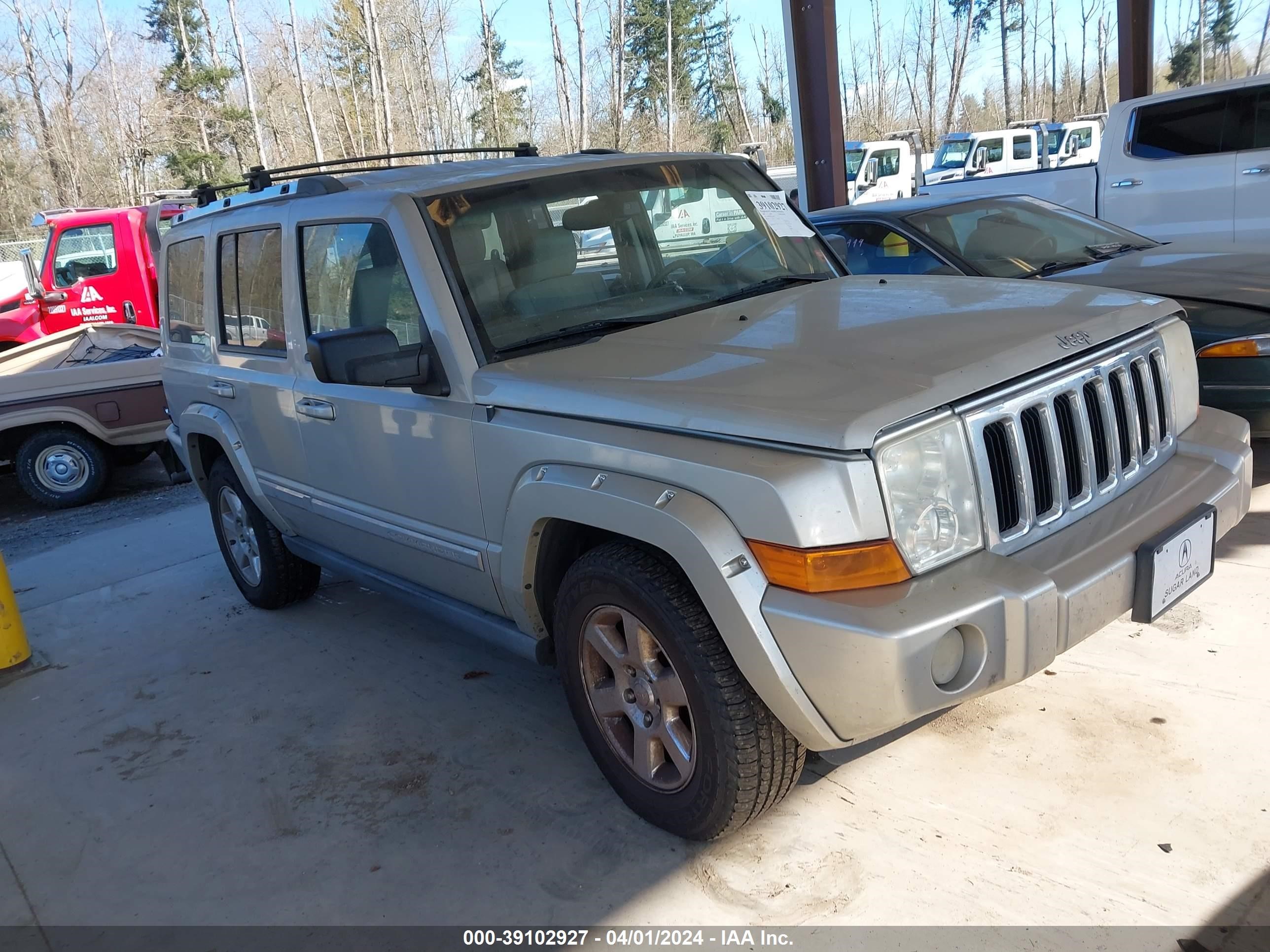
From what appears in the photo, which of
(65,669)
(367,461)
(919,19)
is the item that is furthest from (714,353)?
(919,19)

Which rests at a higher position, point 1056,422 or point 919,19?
point 919,19

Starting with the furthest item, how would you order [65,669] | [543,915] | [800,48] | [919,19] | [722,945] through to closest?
[919,19] → [800,48] → [65,669] → [543,915] → [722,945]

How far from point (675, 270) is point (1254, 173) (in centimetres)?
593

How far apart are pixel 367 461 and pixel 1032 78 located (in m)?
49.4

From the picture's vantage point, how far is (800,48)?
32.5 ft

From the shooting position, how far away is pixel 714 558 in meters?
2.31

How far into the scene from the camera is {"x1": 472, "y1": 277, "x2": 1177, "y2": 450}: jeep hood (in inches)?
91.1

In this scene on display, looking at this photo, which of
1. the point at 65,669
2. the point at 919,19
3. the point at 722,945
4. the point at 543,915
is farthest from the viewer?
the point at 919,19

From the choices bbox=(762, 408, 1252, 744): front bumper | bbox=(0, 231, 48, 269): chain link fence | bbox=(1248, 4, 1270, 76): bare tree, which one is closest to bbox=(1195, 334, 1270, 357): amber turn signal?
bbox=(762, 408, 1252, 744): front bumper

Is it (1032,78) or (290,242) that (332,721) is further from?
(1032,78)

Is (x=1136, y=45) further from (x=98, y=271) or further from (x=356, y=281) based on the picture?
(x=98, y=271)

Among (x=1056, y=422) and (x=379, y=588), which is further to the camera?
(x=379, y=588)

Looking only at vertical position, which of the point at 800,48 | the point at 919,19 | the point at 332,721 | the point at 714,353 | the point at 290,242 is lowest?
the point at 332,721

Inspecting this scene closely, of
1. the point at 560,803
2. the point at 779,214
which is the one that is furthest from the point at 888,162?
the point at 560,803
